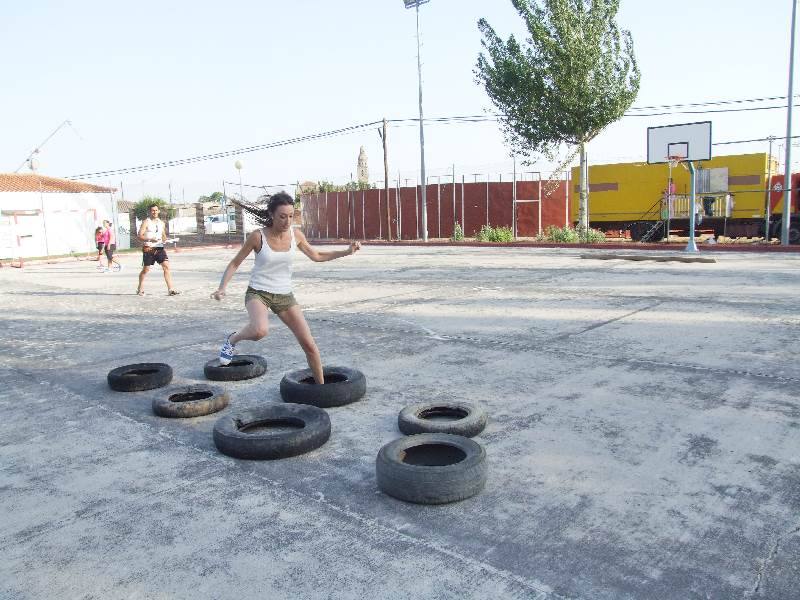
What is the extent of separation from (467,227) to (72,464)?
102 ft

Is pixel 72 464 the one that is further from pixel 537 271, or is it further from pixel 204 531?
pixel 537 271

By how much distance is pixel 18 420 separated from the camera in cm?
498

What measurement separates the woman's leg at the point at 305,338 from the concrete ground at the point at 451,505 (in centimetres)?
40

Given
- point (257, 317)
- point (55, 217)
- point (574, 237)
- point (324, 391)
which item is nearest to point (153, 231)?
point (257, 317)

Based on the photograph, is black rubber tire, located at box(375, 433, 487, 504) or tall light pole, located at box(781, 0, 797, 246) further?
tall light pole, located at box(781, 0, 797, 246)

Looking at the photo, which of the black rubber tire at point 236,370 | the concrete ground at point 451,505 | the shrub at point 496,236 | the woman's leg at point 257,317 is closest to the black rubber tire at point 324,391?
the concrete ground at point 451,505

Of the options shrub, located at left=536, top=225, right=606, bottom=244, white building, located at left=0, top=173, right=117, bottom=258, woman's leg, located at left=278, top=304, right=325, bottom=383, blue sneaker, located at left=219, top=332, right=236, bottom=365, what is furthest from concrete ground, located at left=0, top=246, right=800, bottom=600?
white building, located at left=0, top=173, right=117, bottom=258

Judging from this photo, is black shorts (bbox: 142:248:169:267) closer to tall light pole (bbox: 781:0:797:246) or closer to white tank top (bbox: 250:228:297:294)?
white tank top (bbox: 250:228:297:294)

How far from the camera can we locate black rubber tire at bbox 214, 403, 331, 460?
3980 millimetres

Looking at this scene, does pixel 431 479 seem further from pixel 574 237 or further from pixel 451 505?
pixel 574 237

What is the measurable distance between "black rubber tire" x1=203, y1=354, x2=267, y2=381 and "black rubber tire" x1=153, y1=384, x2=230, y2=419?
2.03ft

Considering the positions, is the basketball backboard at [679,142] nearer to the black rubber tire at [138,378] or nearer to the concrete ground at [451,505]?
the concrete ground at [451,505]

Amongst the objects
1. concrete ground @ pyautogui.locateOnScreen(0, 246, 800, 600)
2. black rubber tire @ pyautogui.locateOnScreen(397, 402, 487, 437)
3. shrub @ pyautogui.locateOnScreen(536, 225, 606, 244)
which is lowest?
concrete ground @ pyautogui.locateOnScreen(0, 246, 800, 600)

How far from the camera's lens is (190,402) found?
482 cm
